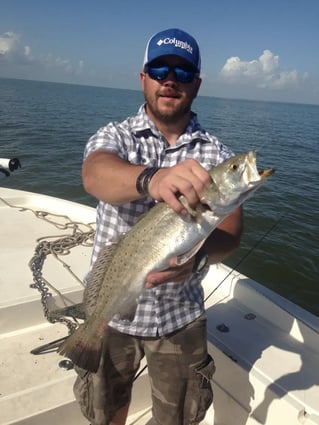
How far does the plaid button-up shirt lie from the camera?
3006 mm

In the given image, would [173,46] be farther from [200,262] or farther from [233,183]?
[200,262]

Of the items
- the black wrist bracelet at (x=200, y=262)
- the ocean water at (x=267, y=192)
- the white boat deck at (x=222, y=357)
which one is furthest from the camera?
the ocean water at (x=267, y=192)

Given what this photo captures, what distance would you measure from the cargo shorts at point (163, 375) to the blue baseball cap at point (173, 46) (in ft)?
7.09

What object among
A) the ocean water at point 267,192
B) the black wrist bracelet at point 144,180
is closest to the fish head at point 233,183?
the black wrist bracelet at point 144,180

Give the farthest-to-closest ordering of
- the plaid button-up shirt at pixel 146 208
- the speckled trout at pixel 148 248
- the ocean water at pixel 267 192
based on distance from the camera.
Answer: the ocean water at pixel 267 192 < the plaid button-up shirt at pixel 146 208 < the speckled trout at pixel 148 248

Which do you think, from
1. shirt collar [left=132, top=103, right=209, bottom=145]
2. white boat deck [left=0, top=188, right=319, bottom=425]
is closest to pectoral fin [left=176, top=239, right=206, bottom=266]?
shirt collar [left=132, top=103, right=209, bottom=145]

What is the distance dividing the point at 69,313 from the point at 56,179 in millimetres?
14293

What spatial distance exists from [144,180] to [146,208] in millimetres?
698

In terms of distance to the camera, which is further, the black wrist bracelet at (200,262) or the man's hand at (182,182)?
the black wrist bracelet at (200,262)

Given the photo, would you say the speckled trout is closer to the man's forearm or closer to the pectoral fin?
the pectoral fin

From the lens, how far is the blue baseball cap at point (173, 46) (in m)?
3.05

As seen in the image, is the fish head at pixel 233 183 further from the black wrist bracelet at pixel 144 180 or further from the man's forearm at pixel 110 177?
the man's forearm at pixel 110 177

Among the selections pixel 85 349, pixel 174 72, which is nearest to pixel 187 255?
pixel 85 349

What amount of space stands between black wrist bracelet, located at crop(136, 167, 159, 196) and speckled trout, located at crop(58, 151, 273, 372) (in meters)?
0.22
